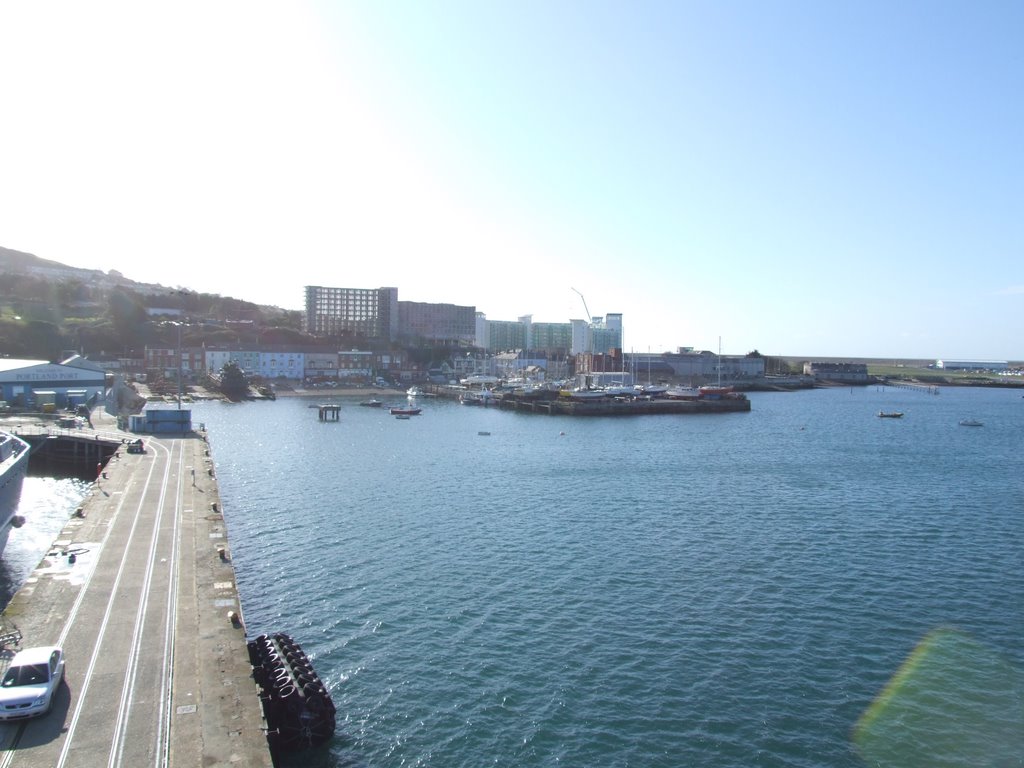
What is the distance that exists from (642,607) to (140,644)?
43.2 ft

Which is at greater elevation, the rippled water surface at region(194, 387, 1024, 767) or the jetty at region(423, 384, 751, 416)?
the jetty at region(423, 384, 751, 416)

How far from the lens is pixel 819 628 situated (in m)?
19.5

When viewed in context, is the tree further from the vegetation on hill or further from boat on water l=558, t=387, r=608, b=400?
boat on water l=558, t=387, r=608, b=400

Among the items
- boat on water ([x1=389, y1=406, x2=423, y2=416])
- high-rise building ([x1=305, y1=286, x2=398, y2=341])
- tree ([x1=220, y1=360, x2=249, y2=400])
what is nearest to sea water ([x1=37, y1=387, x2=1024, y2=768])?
boat on water ([x1=389, y1=406, x2=423, y2=416])

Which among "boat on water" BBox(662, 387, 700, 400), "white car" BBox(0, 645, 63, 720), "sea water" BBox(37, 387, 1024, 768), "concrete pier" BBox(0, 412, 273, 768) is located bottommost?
"sea water" BBox(37, 387, 1024, 768)

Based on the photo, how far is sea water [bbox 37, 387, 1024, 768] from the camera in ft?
47.4

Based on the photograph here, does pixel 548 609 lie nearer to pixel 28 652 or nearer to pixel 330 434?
pixel 28 652

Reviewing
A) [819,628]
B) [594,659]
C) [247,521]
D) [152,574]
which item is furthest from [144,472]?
[819,628]

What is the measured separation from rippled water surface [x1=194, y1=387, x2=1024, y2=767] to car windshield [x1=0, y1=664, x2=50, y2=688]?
5.11 m

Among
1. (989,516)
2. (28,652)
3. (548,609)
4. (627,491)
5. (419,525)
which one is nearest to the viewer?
(28,652)

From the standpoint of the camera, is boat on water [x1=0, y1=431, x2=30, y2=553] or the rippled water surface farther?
boat on water [x1=0, y1=431, x2=30, y2=553]

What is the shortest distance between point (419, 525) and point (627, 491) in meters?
13.3

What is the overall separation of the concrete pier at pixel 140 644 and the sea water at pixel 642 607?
6.75ft

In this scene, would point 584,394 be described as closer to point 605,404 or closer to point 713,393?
point 605,404
